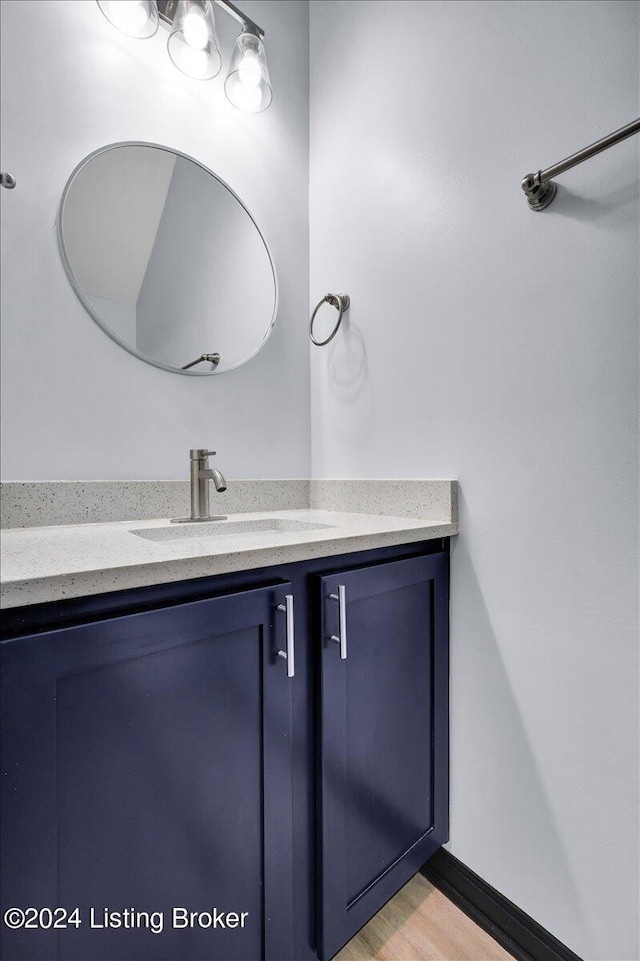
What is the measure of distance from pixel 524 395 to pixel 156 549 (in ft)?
2.67

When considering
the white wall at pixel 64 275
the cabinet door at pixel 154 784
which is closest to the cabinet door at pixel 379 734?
the cabinet door at pixel 154 784

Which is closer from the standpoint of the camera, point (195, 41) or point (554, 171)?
point (554, 171)

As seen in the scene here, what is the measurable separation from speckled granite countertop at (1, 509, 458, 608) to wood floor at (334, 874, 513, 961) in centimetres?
89

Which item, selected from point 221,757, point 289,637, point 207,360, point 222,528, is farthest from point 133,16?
point 221,757

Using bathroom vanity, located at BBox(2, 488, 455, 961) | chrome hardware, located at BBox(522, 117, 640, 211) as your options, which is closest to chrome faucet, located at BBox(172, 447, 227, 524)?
bathroom vanity, located at BBox(2, 488, 455, 961)

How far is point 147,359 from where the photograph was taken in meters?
1.24

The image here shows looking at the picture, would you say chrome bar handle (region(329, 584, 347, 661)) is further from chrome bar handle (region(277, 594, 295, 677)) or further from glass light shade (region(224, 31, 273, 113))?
glass light shade (region(224, 31, 273, 113))

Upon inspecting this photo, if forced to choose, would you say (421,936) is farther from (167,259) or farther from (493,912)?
(167,259)

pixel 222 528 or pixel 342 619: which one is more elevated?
pixel 222 528

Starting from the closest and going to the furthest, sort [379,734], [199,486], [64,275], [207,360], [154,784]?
[154,784] → [379,734] → [64,275] → [199,486] → [207,360]

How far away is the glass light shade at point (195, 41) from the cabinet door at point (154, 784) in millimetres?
1448

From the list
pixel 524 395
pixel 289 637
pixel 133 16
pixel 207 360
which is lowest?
pixel 289 637

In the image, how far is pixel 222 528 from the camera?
1.20 metres

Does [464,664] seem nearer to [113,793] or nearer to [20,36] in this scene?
[113,793]
